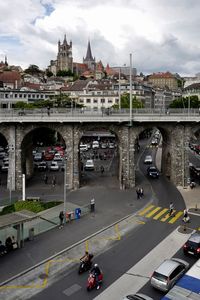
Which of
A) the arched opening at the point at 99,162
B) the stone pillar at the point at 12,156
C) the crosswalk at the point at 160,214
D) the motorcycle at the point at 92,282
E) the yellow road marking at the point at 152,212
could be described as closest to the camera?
the motorcycle at the point at 92,282

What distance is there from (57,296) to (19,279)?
359 centimetres

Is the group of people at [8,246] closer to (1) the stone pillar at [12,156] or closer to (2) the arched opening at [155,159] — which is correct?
(1) the stone pillar at [12,156]

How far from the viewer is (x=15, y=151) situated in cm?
4647

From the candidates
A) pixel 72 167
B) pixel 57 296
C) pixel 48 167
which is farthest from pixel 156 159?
pixel 57 296

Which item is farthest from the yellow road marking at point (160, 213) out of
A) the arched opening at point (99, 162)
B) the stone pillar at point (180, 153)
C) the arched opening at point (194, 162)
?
the arched opening at point (99, 162)

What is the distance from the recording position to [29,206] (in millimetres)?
38094

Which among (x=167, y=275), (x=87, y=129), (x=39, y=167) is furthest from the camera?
(x=39, y=167)

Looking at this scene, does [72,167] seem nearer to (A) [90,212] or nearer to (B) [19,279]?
(A) [90,212]

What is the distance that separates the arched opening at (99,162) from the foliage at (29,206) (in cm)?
1109

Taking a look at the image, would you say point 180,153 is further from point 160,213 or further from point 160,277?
point 160,277

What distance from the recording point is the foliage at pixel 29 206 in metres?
37.2

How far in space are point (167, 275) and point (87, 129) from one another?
2888 cm

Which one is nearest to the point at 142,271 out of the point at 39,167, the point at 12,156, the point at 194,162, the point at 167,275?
the point at 167,275

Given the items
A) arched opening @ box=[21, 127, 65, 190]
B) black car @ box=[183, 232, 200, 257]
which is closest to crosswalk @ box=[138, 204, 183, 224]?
black car @ box=[183, 232, 200, 257]
